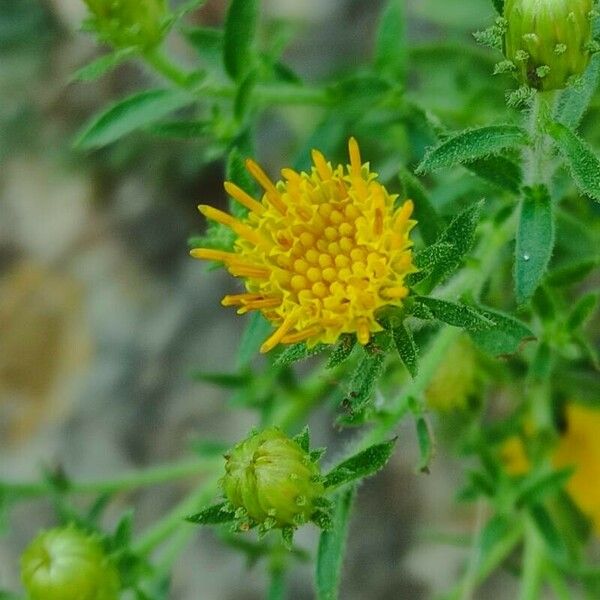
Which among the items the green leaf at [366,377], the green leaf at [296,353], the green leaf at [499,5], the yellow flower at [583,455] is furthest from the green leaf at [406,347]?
the yellow flower at [583,455]

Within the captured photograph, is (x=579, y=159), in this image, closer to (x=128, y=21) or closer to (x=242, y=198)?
(x=242, y=198)

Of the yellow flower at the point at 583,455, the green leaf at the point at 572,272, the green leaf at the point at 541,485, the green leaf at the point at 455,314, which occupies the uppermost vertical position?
the green leaf at the point at 455,314

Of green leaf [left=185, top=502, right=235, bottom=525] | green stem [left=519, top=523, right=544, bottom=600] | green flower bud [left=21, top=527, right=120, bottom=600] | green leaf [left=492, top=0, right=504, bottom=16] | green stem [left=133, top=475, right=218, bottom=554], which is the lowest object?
green stem [left=519, top=523, right=544, bottom=600]

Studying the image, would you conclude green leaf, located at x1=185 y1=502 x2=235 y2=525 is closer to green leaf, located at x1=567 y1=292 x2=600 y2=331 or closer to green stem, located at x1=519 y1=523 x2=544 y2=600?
green leaf, located at x1=567 y1=292 x2=600 y2=331

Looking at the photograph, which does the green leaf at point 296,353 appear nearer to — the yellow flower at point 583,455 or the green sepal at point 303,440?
the green sepal at point 303,440

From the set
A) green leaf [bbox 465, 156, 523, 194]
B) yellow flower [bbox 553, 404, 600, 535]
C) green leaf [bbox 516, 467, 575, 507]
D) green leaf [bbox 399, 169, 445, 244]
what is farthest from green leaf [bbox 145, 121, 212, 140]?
yellow flower [bbox 553, 404, 600, 535]

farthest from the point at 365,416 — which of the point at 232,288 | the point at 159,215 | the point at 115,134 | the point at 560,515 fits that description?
the point at 159,215
